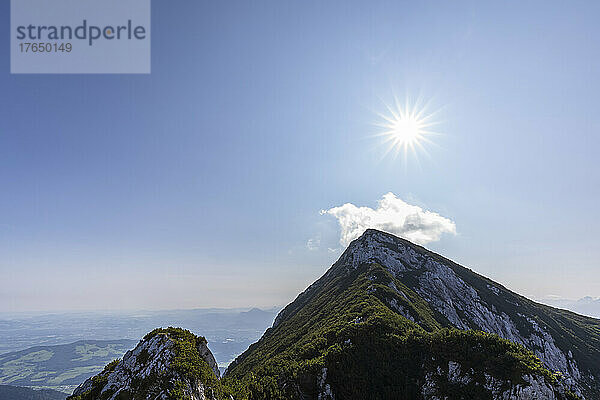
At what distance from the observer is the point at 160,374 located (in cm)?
2734

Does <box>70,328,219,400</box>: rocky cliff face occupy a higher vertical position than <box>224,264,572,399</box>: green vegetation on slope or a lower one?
higher

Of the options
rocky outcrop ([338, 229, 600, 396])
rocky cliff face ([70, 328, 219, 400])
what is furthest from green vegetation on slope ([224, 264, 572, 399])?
rocky outcrop ([338, 229, 600, 396])

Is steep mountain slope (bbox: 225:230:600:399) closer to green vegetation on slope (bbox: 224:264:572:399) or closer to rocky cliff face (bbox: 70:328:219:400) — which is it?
green vegetation on slope (bbox: 224:264:572:399)

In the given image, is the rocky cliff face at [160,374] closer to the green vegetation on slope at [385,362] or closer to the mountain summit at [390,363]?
the mountain summit at [390,363]

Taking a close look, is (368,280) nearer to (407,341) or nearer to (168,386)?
(407,341)

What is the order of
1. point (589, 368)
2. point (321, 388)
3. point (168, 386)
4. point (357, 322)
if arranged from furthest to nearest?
point (589, 368) < point (357, 322) < point (321, 388) < point (168, 386)

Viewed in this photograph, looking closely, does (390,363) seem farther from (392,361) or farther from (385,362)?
(385,362)

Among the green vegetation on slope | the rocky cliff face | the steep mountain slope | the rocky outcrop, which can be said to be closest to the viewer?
the rocky cliff face

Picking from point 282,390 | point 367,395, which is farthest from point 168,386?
point 367,395

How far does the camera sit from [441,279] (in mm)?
98062

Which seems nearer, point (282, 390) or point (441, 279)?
point (282, 390)

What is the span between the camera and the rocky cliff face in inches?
1038

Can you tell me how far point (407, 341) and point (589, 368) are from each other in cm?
9274

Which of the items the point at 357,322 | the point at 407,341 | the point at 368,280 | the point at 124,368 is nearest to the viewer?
the point at 124,368
